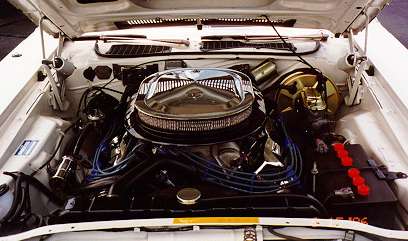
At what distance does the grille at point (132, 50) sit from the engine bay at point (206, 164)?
13.6 inches

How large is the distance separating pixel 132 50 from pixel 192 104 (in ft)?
2.34

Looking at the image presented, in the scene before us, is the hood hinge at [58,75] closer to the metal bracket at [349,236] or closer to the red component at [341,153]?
the red component at [341,153]

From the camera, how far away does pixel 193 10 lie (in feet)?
5.14

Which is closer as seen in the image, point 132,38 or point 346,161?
point 346,161

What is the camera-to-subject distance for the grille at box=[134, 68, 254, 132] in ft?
4.39

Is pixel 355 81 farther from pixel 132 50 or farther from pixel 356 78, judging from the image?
pixel 132 50

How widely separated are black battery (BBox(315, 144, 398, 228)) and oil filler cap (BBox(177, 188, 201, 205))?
37 centimetres

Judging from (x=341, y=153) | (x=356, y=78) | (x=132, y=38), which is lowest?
(x=341, y=153)

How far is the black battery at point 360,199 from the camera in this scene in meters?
1.20

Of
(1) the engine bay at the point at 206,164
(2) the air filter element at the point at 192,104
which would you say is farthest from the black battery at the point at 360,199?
(2) the air filter element at the point at 192,104

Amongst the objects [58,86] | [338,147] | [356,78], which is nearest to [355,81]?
[356,78]

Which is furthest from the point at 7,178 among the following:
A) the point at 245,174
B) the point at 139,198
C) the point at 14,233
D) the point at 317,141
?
the point at 317,141

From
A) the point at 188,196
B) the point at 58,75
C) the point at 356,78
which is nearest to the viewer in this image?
the point at 188,196

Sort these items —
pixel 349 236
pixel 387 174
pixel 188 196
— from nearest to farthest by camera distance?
pixel 349 236 < pixel 188 196 < pixel 387 174
